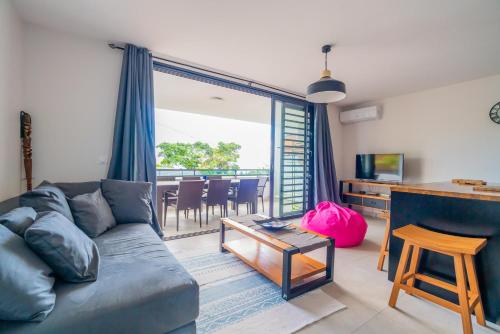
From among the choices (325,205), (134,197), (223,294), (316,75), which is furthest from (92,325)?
(316,75)

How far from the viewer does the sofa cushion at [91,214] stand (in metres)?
1.84

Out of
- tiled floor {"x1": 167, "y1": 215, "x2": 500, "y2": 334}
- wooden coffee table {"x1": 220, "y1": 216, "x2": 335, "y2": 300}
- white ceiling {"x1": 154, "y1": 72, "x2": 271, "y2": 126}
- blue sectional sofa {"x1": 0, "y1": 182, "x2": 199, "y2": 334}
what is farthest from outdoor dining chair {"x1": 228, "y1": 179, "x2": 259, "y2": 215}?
blue sectional sofa {"x1": 0, "y1": 182, "x2": 199, "y2": 334}

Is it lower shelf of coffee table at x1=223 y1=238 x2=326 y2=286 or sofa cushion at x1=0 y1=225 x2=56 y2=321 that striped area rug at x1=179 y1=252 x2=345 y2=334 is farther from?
sofa cushion at x1=0 y1=225 x2=56 y2=321

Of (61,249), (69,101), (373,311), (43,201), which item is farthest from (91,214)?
(373,311)

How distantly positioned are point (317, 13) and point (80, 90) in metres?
2.58

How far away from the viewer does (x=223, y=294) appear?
186 cm

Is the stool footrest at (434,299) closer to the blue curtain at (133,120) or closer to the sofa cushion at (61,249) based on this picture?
the sofa cushion at (61,249)

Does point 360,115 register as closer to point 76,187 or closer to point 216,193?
point 216,193

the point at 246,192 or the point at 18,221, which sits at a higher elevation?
the point at 18,221

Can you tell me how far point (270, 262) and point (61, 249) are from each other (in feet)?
5.44

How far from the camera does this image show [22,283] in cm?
87

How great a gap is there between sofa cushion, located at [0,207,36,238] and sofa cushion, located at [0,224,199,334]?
1.20 feet

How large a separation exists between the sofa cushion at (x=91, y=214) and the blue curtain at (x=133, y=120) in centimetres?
56

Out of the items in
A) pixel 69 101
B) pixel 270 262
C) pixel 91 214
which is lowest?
pixel 270 262
